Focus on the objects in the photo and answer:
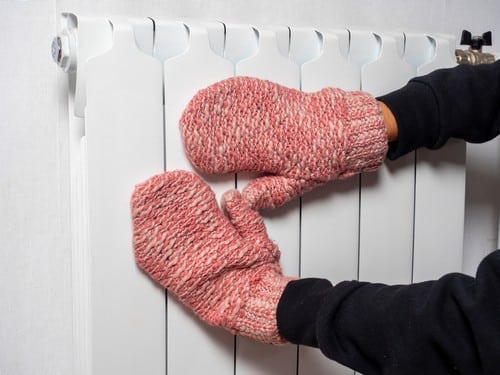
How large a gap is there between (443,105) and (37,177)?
49 centimetres

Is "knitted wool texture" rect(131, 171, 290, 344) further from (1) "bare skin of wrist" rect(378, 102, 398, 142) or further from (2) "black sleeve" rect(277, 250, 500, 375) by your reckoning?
(1) "bare skin of wrist" rect(378, 102, 398, 142)

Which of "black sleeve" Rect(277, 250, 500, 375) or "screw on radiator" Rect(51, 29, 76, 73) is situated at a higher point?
"screw on radiator" Rect(51, 29, 76, 73)

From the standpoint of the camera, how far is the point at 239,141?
2.09 feet

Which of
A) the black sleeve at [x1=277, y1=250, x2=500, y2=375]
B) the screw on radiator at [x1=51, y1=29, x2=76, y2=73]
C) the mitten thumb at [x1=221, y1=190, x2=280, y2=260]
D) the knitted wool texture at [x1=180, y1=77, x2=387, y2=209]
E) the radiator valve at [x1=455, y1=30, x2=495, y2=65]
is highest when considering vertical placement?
the radiator valve at [x1=455, y1=30, x2=495, y2=65]

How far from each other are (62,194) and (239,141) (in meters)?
0.25

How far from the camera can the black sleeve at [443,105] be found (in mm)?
717

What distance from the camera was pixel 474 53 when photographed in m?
0.87

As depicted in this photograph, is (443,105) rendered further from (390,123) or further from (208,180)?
(208,180)

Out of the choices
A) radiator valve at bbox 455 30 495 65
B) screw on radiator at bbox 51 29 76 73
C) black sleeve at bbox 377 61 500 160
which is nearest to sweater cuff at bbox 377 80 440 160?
black sleeve at bbox 377 61 500 160

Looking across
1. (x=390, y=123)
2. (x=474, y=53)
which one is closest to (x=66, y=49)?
(x=390, y=123)

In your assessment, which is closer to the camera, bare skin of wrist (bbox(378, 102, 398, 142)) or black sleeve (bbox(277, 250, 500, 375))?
black sleeve (bbox(277, 250, 500, 375))

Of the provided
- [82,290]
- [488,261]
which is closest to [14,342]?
[82,290]

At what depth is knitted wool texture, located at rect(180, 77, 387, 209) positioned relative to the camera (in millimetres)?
627

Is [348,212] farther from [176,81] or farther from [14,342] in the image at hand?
[14,342]
